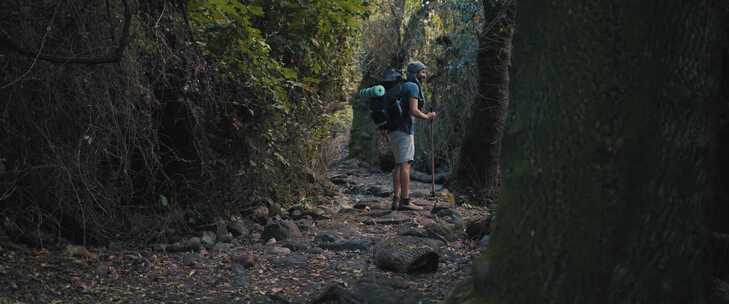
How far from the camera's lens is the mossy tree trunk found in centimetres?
265

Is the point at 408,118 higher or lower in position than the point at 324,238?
higher

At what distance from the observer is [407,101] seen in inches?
353

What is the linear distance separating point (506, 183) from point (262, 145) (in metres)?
5.54

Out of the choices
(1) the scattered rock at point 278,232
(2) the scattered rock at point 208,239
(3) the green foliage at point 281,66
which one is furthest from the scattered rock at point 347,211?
(2) the scattered rock at point 208,239

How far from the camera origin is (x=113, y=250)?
6262 millimetres

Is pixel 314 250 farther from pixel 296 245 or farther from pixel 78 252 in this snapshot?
pixel 78 252

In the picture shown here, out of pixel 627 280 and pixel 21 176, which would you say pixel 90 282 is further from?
pixel 627 280

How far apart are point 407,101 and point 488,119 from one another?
218 cm

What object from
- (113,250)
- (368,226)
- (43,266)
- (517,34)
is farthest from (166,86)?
(517,34)

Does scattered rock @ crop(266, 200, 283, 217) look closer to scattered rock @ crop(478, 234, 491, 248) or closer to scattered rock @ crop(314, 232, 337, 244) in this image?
scattered rock @ crop(314, 232, 337, 244)

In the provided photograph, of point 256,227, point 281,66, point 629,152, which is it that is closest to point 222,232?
point 256,227

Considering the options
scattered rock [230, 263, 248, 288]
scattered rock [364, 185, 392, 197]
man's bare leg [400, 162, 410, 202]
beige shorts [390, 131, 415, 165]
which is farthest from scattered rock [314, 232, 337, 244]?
scattered rock [364, 185, 392, 197]

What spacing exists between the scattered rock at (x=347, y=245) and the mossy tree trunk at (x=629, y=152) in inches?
165

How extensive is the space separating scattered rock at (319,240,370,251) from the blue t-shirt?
236 cm
